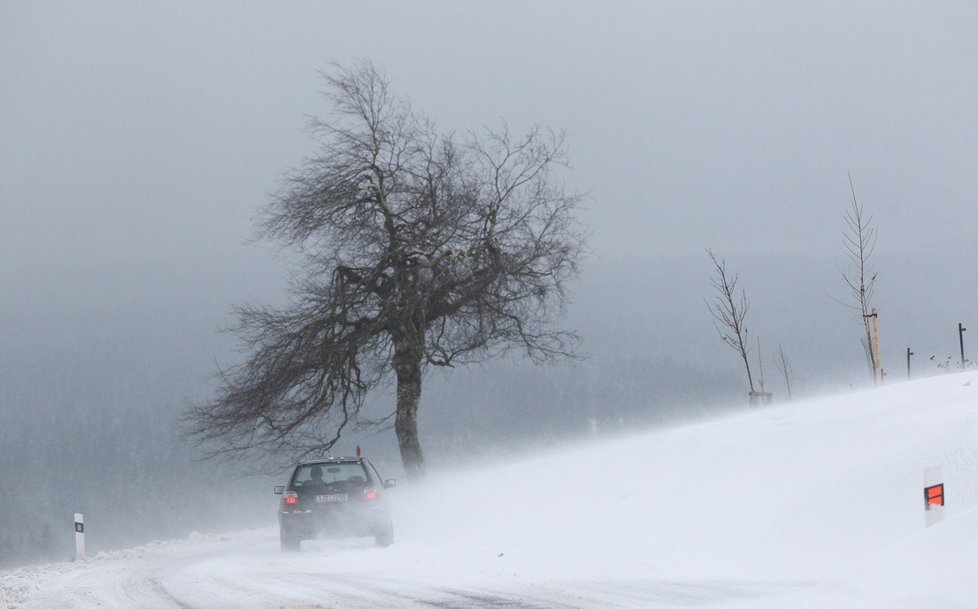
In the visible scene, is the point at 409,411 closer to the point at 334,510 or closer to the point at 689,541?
the point at 334,510

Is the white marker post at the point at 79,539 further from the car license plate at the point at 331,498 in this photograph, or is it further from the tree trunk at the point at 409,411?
the tree trunk at the point at 409,411

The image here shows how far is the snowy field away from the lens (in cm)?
1062

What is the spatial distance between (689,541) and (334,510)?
6.61m

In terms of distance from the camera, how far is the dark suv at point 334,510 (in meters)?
18.5

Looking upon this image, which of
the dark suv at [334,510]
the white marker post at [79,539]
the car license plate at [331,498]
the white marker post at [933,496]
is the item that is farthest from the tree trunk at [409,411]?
the white marker post at [933,496]

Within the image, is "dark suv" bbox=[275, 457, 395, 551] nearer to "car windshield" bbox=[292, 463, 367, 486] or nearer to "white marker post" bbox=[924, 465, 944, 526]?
"car windshield" bbox=[292, 463, 367, 486]

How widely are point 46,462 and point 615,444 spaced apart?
143923 mm

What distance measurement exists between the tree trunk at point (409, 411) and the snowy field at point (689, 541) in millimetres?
5519

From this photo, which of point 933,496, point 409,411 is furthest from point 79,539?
point 933,496


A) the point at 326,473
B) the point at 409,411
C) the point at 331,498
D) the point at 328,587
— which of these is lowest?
the point at 328,587

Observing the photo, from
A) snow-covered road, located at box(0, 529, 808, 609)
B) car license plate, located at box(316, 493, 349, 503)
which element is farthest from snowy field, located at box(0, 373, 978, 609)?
car license plate, located at box(316, 493, 349, 503)

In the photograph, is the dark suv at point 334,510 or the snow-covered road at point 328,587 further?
the dark suv at point 334,510

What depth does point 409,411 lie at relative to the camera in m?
27.4

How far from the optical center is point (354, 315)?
87.7 ft
